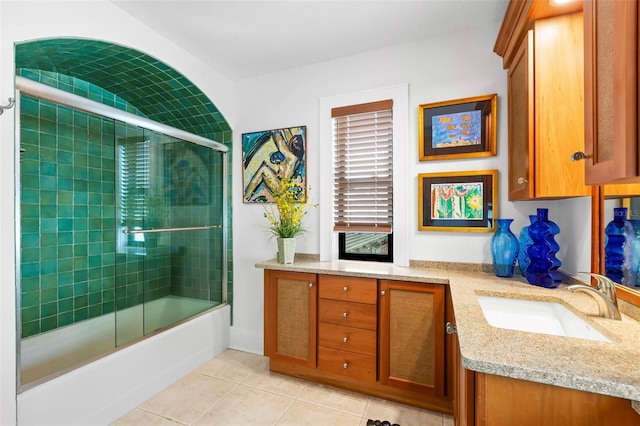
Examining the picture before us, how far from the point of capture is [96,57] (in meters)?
2.08

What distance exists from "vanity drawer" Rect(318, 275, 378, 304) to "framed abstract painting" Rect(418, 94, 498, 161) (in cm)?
102

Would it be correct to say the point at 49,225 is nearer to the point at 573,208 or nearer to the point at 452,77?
the point at 452,77

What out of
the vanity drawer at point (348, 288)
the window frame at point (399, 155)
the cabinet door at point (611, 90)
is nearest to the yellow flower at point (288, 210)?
the vanity drawer at point (348, 288)

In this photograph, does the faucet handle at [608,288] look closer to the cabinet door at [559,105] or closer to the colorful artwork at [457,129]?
the cabinet door at [559,105]

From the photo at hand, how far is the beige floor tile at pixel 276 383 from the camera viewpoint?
7.03ft

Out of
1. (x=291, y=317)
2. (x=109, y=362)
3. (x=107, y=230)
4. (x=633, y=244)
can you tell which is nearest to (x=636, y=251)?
(x=633, y=244)

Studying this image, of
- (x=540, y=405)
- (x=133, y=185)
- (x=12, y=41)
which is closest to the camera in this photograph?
(x=540, y=405)

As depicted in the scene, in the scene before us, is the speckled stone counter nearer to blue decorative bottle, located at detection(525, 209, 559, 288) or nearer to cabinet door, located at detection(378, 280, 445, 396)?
blue decorative bottle, located at detection(525, 209, 559, 288)

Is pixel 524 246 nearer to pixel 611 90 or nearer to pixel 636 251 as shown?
pixel 636 251

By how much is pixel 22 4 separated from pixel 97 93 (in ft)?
3.99

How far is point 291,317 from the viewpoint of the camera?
2.29 m

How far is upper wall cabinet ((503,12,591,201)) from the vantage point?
1.43 meters

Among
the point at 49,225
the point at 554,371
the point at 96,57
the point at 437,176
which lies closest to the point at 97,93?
the point at 96,57

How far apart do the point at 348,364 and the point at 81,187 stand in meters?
2.60
